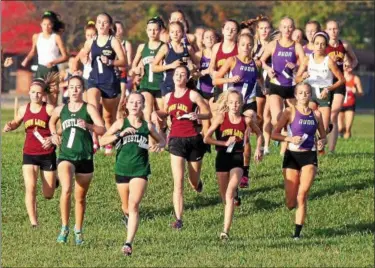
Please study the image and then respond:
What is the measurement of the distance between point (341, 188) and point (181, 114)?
413 centimetres

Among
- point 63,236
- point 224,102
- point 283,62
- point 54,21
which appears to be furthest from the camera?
point 54,21

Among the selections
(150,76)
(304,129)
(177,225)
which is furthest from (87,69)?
(304,129)

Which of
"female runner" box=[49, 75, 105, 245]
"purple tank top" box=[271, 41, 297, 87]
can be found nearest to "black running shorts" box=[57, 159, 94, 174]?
"female runner" box=[49, 75, 105, 245]

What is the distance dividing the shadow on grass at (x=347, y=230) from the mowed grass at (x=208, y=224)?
0.05ft

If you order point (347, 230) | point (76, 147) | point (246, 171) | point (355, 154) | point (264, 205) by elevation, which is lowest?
point (347, 230)

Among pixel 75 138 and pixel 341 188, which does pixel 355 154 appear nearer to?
pixel 341 188

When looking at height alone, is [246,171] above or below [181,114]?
below

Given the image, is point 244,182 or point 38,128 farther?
point 244,182

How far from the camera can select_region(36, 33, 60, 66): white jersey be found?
826 inches

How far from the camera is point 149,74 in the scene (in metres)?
20.0

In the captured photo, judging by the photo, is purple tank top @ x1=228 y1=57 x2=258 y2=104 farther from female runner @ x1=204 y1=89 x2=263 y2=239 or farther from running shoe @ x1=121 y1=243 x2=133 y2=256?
running shoe @ x1=121 y1=243 x2=133 y2=256

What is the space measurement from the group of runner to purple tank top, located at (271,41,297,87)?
0.02 m

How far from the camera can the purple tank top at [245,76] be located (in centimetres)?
1802

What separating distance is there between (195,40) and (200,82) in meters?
0.95
